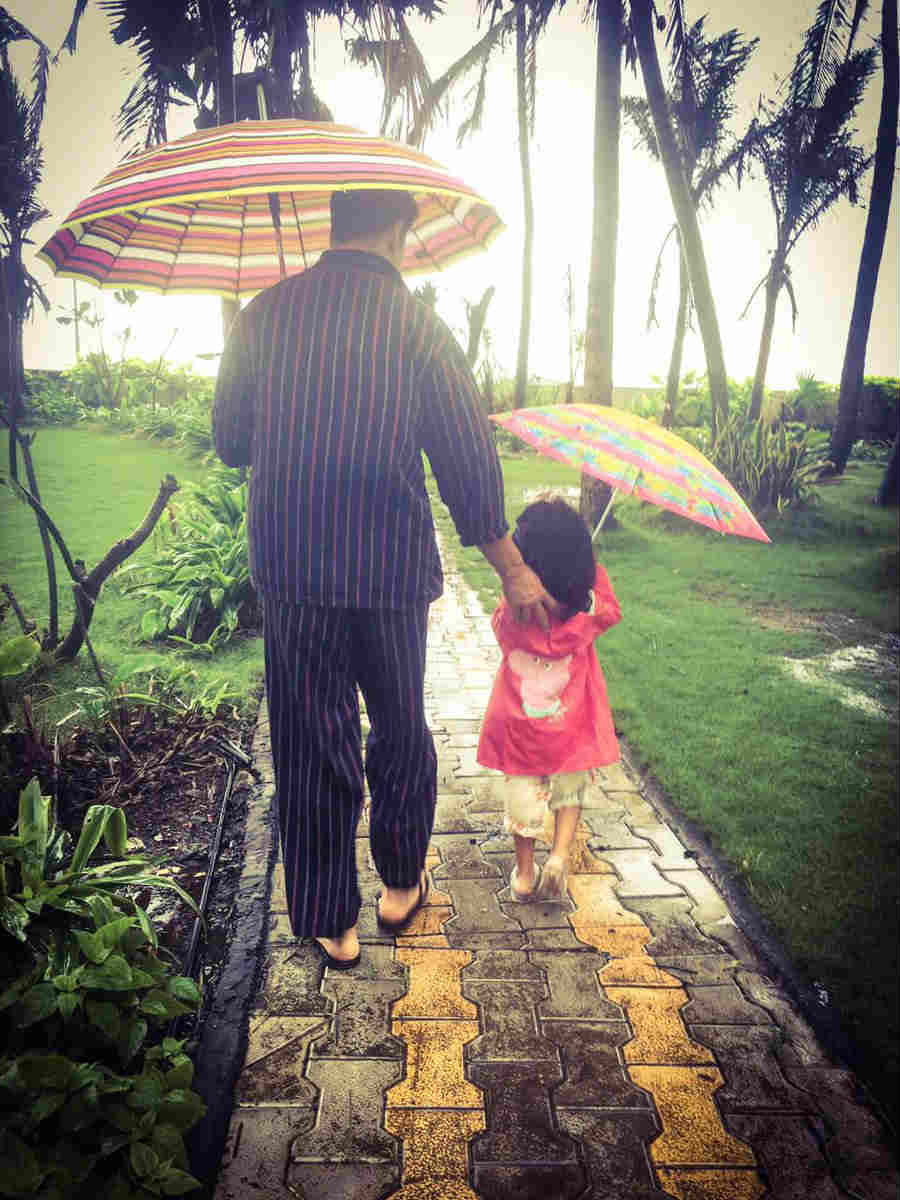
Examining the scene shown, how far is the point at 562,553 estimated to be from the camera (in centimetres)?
225

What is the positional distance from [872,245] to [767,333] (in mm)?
5405

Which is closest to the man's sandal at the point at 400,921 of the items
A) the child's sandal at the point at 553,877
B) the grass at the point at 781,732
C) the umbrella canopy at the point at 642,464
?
the child's sandal at the point at 553,877

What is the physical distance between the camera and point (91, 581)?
3.82 m

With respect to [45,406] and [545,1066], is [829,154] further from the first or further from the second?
[545,1066]

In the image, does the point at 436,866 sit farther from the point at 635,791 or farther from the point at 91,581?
the point at 91,581

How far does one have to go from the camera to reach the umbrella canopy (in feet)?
7.45

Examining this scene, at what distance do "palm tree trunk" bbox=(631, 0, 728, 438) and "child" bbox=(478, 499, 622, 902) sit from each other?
26.2 feet

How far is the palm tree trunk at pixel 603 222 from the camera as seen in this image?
716cm

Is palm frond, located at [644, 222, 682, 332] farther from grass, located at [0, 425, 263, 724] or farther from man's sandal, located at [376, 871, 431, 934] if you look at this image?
man's sandal, located at [376, 871, 431, 934]

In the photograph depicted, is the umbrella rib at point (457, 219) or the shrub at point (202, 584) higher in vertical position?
the umbrella rib at point (457, 219)

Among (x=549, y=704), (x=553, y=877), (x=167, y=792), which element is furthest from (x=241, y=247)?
(x=553, y=877)

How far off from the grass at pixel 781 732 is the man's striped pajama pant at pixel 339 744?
1340mm

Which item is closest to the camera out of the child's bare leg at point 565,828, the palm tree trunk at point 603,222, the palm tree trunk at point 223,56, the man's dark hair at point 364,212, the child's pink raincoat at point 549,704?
the man's dark hair at point 364,212

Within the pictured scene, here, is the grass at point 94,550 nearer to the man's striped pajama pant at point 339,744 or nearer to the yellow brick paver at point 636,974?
the man's striped pajama pant at point 339,744
